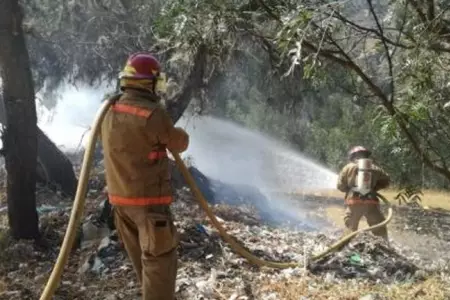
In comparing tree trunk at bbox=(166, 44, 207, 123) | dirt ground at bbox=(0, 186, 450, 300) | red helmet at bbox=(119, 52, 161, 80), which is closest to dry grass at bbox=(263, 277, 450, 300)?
dirt ground at bbox=(0, 186, 450, 300)

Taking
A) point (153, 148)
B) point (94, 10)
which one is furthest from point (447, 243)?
point (153, 148)

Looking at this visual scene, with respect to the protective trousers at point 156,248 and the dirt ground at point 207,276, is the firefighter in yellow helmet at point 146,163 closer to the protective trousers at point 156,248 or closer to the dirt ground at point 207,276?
the protective trousers at point 156,248

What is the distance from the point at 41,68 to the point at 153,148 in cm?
Result: 1016

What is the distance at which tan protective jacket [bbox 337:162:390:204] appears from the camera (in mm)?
8039

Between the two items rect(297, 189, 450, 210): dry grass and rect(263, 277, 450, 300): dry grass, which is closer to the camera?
rect(263, 277, 450, 300): dry grass

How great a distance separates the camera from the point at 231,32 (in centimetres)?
399

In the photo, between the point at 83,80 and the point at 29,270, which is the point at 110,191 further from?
the point at 83,80

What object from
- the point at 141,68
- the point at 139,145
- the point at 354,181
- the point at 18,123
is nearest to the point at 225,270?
the point at 139,145

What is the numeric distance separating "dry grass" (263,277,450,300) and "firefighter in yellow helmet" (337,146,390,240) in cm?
294

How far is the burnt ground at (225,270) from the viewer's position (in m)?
4.87

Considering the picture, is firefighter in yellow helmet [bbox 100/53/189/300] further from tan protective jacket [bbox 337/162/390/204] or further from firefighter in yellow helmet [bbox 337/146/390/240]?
tan protective jacket [bbox 337/162/390/204]

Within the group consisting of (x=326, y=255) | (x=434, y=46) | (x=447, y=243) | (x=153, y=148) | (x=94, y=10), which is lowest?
(x=447, y=243)

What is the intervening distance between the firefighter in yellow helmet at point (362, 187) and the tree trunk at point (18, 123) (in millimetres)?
4153

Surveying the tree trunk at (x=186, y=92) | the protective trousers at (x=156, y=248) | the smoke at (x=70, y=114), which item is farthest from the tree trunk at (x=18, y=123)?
the smoke at (x=70, y=114)
